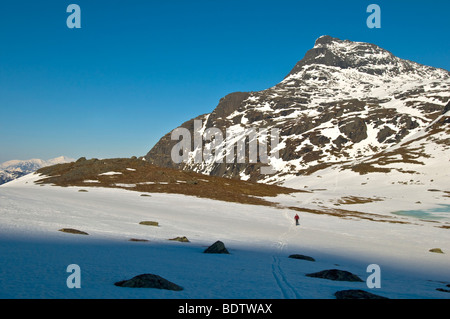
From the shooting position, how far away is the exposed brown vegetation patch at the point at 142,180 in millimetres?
59334

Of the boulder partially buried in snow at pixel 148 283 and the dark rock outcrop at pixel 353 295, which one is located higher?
the boulder partially buried in snow at pixel 148 283

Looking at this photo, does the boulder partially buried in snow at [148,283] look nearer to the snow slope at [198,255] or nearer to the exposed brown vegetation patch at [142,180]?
the snow slope at [198,255]

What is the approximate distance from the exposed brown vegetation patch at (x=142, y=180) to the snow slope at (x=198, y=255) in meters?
22.7

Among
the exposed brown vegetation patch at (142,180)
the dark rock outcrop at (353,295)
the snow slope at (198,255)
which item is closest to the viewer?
the snow slope at (198,255)

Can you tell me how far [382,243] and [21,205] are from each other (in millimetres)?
32792

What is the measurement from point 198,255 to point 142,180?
50375 mm

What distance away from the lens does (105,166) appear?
232 feet

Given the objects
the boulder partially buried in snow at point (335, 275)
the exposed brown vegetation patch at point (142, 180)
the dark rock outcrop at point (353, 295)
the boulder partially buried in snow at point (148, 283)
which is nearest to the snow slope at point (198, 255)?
the boulder partially buried in snow at point (148, 283)

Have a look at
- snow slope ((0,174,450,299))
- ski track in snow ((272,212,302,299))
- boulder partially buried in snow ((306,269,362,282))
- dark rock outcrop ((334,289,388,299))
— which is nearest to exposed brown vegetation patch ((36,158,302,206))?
snow slope ((0,174,450,299))

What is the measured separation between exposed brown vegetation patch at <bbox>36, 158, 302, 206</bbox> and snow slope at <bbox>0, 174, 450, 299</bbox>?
22.7 meters

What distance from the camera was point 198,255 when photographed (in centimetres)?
1742

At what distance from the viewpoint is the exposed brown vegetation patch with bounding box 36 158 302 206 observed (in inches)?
2336

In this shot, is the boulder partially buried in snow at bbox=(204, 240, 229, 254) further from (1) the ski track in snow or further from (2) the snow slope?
(1) the ski track in snow
